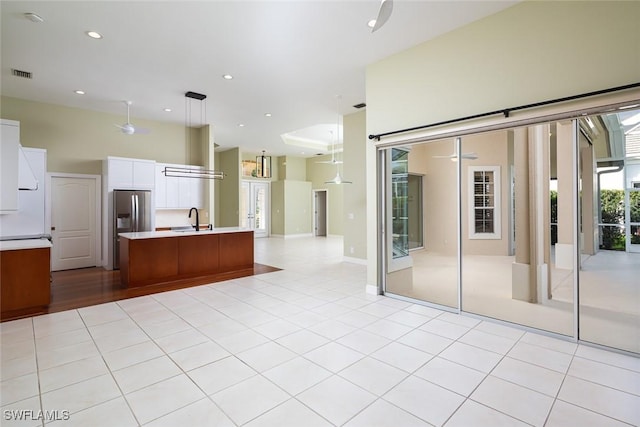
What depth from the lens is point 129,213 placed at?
6.71 m

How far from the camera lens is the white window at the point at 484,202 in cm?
427

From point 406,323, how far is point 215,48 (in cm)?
427

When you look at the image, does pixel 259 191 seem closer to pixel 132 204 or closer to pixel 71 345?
pixel 132 204

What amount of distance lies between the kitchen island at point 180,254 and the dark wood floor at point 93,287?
0.53 ft

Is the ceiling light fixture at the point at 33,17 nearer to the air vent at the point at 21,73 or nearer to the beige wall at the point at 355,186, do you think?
the air vent at the point at 21,73

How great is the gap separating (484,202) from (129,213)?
6.85 metres

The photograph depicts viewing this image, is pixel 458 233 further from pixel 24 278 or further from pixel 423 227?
pixel 24 278

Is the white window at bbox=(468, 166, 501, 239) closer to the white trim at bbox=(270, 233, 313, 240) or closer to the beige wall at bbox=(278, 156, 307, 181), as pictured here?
the white trim at bbox=(270, 233, 313, 240)

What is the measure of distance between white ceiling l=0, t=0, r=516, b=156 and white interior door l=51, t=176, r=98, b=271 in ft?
5.55

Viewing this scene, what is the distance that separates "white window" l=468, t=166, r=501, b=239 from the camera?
4.27 m

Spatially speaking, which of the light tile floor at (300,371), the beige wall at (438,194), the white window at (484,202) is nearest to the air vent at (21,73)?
the light tile floor at (300,371)

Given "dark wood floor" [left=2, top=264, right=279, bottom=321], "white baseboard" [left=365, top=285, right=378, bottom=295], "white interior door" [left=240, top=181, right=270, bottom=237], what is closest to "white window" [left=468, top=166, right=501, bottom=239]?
"white baseboard" [left=365, top=285, right=378, bottom=295]

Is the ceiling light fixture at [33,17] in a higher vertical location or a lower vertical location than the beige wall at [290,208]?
higher

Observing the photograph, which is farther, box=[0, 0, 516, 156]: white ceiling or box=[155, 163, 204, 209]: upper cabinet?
box=[155, 163, 204, 209]: upper cabinet
